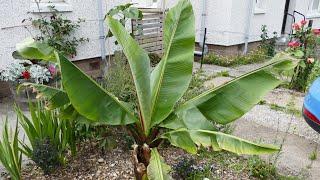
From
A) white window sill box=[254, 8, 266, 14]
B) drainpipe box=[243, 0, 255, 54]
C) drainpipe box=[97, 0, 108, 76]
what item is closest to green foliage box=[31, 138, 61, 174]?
drainpipe box=[97, 0, 108, 76]

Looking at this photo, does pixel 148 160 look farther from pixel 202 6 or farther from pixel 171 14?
pixel 202 6

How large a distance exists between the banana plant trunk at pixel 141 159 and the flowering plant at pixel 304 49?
5372mm

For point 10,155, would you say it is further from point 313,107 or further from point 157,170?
point 313,107

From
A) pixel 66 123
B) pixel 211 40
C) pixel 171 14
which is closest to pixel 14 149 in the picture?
pixel 66 123

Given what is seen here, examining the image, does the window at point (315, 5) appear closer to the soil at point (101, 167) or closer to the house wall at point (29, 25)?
the house wall at point (29, 25)

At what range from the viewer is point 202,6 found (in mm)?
10227

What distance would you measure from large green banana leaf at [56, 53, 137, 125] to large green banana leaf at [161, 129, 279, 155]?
1.67ft

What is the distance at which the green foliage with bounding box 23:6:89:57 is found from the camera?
21.6 ft

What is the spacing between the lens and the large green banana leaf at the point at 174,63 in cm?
290

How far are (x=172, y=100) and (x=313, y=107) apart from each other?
7.25 ft

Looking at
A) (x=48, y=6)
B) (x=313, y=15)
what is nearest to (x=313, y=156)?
(x=48, y=6)

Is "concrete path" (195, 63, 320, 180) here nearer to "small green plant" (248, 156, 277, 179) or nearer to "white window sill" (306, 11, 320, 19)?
"small green plant" (248, 156, 277, 179)

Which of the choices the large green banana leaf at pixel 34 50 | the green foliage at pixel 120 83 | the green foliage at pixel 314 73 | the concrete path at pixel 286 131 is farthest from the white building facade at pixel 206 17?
the large green banana leaf at pixel 34 50

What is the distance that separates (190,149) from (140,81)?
0.80 meters
